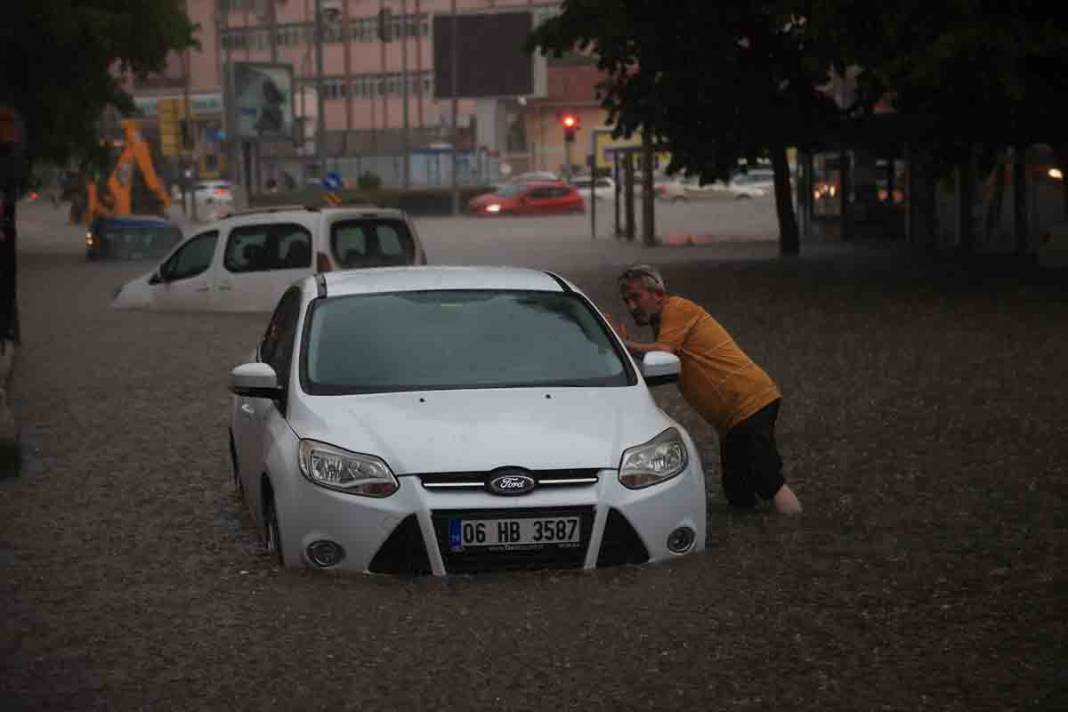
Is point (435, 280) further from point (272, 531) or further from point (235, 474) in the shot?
point (235, 474)

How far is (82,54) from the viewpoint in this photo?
47.5 meters

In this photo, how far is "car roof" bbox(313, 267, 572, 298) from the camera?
1038 centimetres

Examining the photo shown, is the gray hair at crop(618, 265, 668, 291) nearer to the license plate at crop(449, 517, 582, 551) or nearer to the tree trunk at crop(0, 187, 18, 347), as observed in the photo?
the license plate at crop(449, 517, 582, 551)

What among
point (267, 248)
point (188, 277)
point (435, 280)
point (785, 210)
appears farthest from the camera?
point (785, 210)

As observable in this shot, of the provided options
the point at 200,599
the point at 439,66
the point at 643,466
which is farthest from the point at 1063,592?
the point at 439,66

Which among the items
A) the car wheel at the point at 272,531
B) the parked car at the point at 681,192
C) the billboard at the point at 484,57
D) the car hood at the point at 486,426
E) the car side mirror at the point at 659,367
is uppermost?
the billboard at the point at 484,57

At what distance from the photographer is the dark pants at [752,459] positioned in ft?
34.7

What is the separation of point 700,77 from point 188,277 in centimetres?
1067

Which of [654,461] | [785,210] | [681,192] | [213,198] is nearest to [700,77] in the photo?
[785,210]

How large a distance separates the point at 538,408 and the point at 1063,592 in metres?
2.29

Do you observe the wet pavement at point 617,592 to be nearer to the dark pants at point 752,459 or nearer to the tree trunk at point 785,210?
the dark pants at point 752,459

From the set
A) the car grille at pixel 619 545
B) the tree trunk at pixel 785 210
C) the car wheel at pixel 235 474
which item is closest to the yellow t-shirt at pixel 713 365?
the car grille at pixel 619 545

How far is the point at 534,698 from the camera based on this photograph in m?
6.93

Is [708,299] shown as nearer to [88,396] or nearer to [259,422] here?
[88,396]
